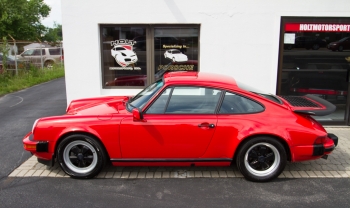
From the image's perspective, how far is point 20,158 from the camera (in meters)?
5.00

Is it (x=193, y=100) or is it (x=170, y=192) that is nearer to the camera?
(x=170, y=192)

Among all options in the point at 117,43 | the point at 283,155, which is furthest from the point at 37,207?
the point at 117,43

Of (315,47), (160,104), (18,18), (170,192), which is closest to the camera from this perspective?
(170,192)

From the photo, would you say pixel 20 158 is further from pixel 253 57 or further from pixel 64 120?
pixel 253 57

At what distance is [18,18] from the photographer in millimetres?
28625

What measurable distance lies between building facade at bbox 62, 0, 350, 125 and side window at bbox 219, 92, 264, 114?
2687 millimetres

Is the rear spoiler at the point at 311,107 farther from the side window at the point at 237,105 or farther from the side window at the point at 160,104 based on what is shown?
the side window at the point at 160,104

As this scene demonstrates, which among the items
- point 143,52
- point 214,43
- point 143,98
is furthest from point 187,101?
point 143,52

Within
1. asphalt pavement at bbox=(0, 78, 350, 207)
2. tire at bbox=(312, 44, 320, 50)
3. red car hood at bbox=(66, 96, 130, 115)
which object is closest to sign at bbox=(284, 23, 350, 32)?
tire at bbox=(312, 44, 320, 50)

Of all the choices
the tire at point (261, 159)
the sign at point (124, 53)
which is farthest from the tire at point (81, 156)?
the sign at point (124, 53)

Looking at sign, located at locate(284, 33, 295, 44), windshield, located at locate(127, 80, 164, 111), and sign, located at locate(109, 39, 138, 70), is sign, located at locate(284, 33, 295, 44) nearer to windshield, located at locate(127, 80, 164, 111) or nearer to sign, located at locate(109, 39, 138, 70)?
sign, located at locate(109, 39, 138, 70)

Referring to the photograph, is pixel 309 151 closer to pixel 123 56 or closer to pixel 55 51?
pixel 123 56

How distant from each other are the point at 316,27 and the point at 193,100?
392 centimetres

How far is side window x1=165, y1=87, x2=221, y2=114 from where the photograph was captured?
13.4 feet
